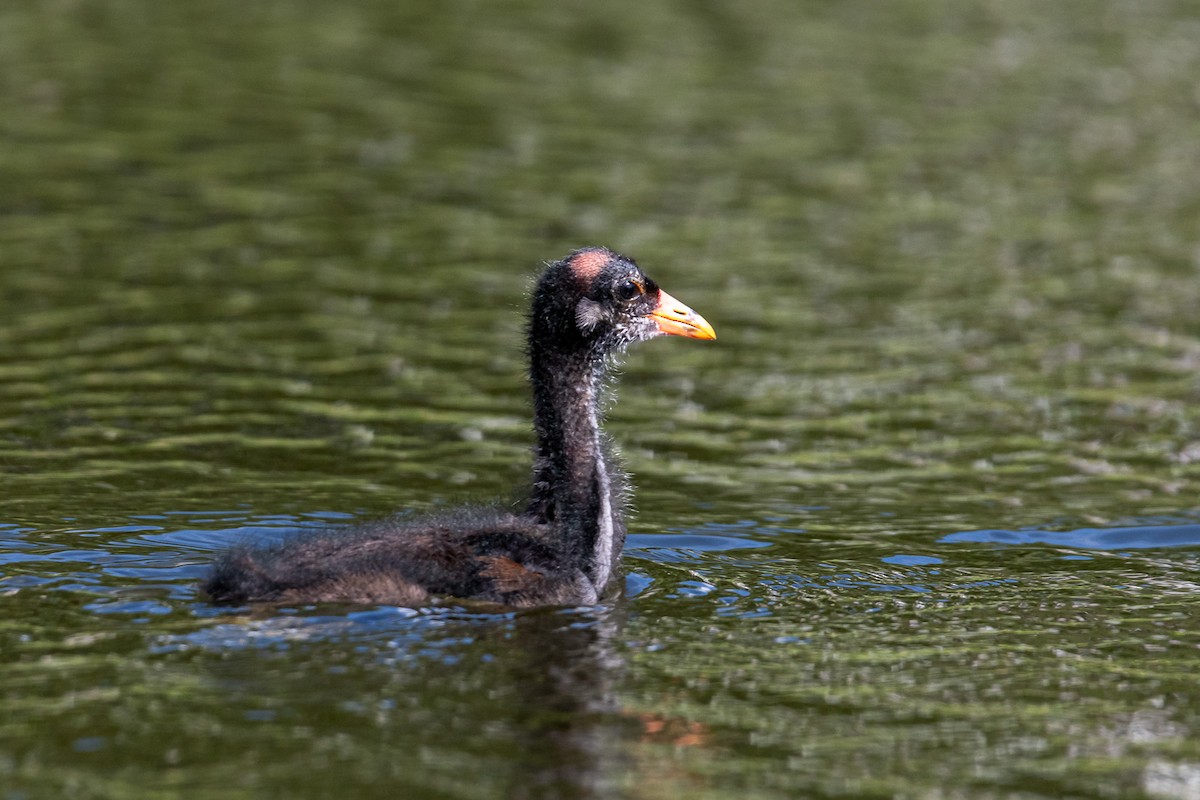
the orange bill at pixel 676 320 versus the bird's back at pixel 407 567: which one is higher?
the orange bill at pixel 676 320

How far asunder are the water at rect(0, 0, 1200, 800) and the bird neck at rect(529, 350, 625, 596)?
506 millimetres

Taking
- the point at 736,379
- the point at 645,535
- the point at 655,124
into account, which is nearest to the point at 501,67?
the point at 655,124

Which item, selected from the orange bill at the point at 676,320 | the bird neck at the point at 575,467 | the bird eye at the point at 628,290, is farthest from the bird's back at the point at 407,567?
the orange bill at the point at 676,320

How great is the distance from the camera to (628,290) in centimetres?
1302

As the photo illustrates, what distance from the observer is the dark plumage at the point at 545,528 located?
38.0 feet

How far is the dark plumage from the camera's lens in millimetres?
11570

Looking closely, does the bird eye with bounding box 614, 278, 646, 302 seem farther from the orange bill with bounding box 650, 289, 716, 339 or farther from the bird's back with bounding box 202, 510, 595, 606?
the bird's back with bounding box 202, 510, 595, 606

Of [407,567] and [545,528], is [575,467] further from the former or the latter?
[407,567]

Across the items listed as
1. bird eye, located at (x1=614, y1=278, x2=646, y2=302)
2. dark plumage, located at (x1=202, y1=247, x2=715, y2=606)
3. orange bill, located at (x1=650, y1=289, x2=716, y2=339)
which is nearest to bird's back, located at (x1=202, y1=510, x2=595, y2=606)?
dark plumage, located at (x1=202, y1=247, x2=715, y2=606)

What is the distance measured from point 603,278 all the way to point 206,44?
20.1m

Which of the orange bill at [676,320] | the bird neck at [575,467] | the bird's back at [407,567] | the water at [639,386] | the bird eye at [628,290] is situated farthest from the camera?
the orange bill at [676,320]

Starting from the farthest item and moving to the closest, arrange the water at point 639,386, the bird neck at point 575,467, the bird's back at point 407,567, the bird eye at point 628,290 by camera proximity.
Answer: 1. the bird eye at point 628,290
2. the bird neck at point 575,467
3. the bird's back at point 407,567
4. the water at point 639,386

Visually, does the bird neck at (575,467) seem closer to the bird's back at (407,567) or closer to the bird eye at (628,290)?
the bird's back at (407,567)

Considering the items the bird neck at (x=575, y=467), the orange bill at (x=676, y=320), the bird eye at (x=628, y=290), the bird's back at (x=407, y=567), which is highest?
the bird eye at (x=628, y=290)
